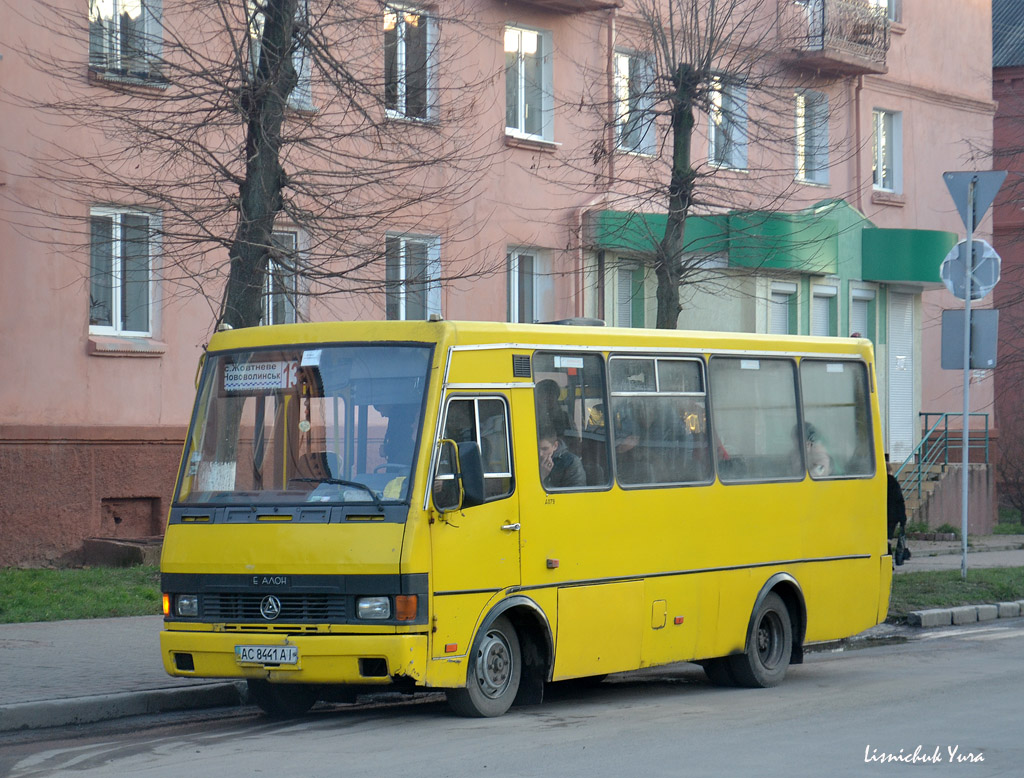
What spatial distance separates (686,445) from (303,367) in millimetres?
3174

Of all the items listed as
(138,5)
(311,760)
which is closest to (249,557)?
(311,760)

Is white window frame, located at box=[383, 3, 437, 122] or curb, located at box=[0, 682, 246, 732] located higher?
white window frame, located at box=[383, 3, 437, 122]

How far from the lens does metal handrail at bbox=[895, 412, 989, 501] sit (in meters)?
28.8

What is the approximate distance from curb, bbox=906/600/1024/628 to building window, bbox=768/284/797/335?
11.1 m

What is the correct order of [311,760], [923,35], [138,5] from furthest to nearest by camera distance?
[923,35] → [138,5] → [311,760]

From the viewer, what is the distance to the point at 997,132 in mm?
41094

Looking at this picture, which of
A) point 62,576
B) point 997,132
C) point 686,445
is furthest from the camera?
point 997,132

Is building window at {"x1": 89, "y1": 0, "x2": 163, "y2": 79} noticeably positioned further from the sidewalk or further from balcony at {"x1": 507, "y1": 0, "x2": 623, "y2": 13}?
balcony at {"x1": 507, "y1": 0, "x2": 623, "y2": 13}

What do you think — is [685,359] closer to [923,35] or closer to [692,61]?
[692,61]

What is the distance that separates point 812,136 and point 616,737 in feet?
53.0

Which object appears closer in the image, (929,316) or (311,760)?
(311,760)

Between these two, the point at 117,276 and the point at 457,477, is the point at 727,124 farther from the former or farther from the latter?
the point at 457,477

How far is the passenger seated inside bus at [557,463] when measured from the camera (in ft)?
33.9

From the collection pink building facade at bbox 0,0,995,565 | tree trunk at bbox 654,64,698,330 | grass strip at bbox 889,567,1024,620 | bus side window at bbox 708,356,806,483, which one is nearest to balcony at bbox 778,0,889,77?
pink building facade at bbox 0,0,995,565
